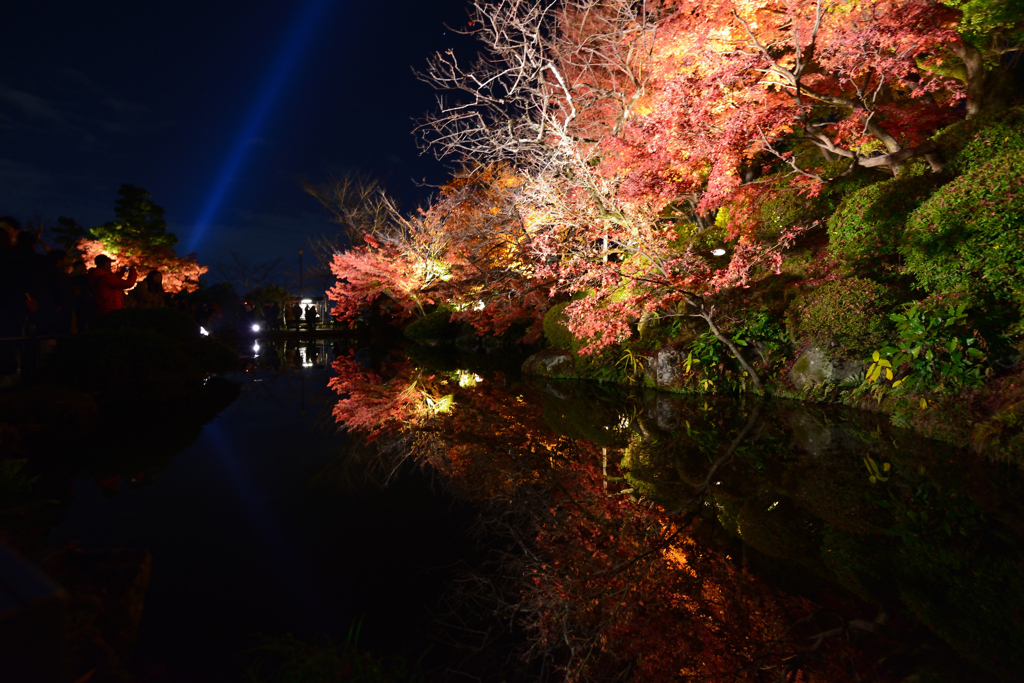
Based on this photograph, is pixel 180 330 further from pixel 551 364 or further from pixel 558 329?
pixel 558 329

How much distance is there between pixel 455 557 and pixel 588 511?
1.01m

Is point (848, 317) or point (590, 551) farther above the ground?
point (848, 317)

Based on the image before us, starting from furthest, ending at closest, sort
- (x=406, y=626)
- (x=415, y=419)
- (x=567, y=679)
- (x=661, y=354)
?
(x=661, y=354), (x=415, y=419), (x=406, y=626), (x=567, y=679)

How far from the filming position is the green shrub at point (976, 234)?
5.10m

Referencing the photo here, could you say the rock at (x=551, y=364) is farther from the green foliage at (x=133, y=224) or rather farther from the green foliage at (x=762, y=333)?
the green foliage at (x=133, y=224)

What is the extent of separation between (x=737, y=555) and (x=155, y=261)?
24.0m

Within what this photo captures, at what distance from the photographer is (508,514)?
347 cm

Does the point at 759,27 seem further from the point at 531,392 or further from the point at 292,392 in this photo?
the point at 292,392

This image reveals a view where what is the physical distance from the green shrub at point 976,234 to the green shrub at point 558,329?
6.19 m

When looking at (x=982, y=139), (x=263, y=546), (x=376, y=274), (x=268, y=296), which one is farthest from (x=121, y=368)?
(x=268, y=296)

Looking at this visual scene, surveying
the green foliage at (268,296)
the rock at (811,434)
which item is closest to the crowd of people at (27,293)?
the rock at (811,434)

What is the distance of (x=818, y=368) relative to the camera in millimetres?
6938

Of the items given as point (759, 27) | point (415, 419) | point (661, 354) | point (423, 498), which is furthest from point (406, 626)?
point (759, 27)

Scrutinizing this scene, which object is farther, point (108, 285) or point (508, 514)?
point (108, 285)
